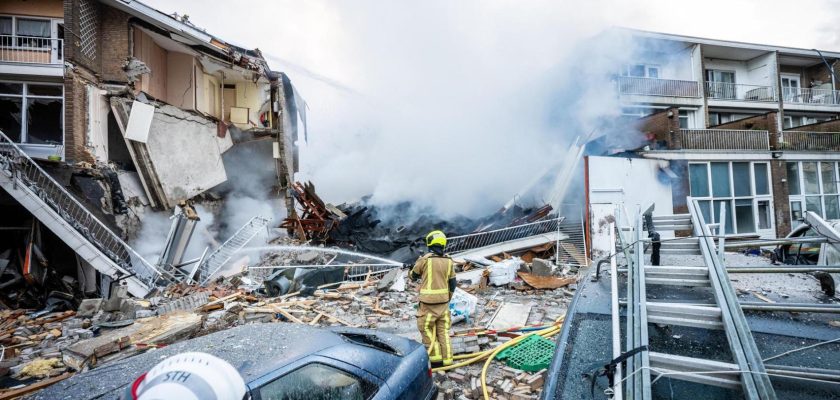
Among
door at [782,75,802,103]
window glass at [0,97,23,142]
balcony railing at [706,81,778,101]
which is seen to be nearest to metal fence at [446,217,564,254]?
balcony railing at [706,81,778,101]

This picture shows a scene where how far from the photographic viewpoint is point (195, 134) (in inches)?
512

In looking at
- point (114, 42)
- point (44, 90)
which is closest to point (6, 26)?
point (44, 90)

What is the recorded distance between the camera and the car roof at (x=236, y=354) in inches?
83.3

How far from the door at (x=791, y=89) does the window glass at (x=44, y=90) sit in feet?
104

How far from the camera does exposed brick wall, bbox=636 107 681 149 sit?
12.6 metres

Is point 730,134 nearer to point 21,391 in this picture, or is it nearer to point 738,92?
point 738,92

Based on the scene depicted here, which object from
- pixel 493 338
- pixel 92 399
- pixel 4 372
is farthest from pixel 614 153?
pixel 4 372

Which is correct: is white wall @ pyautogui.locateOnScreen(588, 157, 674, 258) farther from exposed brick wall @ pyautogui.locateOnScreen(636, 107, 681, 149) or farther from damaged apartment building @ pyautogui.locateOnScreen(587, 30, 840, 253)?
exposed brick wall @ pyautogui.locateOnScreen(636, 107, 681, 149)

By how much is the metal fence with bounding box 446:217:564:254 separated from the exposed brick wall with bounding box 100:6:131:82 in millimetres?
11651

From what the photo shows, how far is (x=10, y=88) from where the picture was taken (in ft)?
36.2

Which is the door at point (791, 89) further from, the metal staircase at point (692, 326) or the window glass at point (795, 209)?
the metal staircase at point (692, 326)

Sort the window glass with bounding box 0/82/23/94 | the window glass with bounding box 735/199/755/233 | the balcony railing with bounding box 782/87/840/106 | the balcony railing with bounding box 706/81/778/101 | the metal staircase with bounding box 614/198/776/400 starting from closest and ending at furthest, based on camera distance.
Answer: the metal staircase with bounding box 614/198/776/400 < the window glass with bounding box 0/82/23/94 < the window glass with bounding box 735/199/755/233 < the balcony railing with bounding box 706/81/778/101 < the balcony railing with bounding box 782/87/840/106

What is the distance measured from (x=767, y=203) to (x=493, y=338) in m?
15.6

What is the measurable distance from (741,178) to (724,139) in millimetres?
1662
